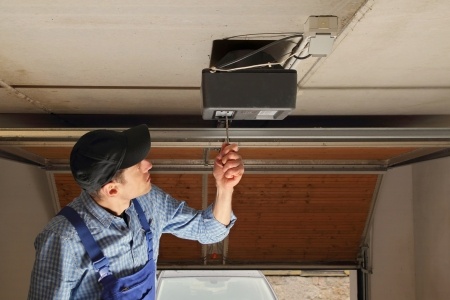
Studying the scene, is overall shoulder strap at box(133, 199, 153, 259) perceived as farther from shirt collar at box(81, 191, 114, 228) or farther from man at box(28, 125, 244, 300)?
shirt collar at box(81, 191, 114, 228)

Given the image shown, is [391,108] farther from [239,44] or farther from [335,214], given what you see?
[335,214]

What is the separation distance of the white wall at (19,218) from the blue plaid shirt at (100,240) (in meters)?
3.31

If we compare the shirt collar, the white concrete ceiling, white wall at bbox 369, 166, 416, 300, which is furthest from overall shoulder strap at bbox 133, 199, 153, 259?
white wall at bbox 369, 166, 416, 300

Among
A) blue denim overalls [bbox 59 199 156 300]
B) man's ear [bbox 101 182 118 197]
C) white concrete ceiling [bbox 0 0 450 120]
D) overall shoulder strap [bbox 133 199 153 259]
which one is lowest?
blue denim overalls [bbox 59 199 156 300]

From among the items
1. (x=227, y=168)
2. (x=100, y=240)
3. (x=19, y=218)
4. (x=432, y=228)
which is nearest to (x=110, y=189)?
(x=100, y=240)

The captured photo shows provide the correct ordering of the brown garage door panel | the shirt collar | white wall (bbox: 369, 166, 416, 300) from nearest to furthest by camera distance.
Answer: the shirt collar, the brown garage door panel, white wall (bbox: 369, 166, 416, 300)

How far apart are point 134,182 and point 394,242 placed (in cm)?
457

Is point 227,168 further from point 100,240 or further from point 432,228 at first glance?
point 432,228

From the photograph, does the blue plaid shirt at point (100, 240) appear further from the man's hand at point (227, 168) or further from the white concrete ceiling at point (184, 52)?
the white concrete ceiling at point (184, 52)

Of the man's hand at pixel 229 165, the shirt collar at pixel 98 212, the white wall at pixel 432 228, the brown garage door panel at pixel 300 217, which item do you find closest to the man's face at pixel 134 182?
the shirt collar at pixel 98 212

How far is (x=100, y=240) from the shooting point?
227cm

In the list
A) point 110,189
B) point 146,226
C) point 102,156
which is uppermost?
point 102,156

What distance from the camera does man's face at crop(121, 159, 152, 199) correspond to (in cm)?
232

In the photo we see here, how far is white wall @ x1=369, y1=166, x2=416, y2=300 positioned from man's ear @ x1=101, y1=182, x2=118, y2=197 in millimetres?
4341
